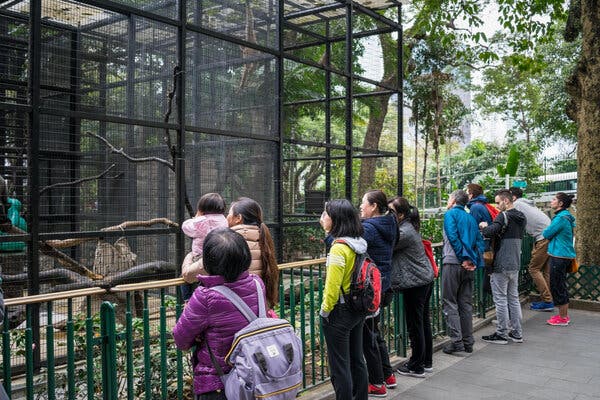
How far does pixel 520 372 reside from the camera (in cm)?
537

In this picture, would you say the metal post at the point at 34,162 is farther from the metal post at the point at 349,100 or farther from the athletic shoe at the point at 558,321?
the athletic shoe at the point at 558,321

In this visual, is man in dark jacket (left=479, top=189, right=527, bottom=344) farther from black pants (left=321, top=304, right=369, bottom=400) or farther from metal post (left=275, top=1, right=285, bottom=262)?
black pants (left=321, top=304, right=369, bottom=400)

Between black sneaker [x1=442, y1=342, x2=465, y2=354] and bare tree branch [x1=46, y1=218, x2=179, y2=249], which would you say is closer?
bare tree branch [x1=46, y1=218, x2=179, y2=249]

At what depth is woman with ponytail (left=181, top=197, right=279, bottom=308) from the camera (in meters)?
3.47

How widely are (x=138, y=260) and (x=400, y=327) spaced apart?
2675mm

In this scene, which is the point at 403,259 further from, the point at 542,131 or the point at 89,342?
the point at 542,131

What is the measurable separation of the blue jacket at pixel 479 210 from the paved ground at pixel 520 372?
1394 millimetres

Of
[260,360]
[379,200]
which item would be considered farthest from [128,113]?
[260,360]

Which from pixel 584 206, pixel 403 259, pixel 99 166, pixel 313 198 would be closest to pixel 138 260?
pixel 99 166

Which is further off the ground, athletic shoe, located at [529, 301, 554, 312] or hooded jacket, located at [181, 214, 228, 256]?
hooded jacket, located at [181, 214, 228, 256]

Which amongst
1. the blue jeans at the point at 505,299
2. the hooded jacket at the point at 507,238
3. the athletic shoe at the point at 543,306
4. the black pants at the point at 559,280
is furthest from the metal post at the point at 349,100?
the athletic shoe at the point at 543,306

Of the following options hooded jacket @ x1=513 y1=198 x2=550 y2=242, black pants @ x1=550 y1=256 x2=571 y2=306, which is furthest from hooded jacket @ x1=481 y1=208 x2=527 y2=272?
hooded jacket @ x1=513 y1=198 x2=550 y2=242

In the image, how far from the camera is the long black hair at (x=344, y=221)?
380 centimetres

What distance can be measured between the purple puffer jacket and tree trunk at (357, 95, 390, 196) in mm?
8486
